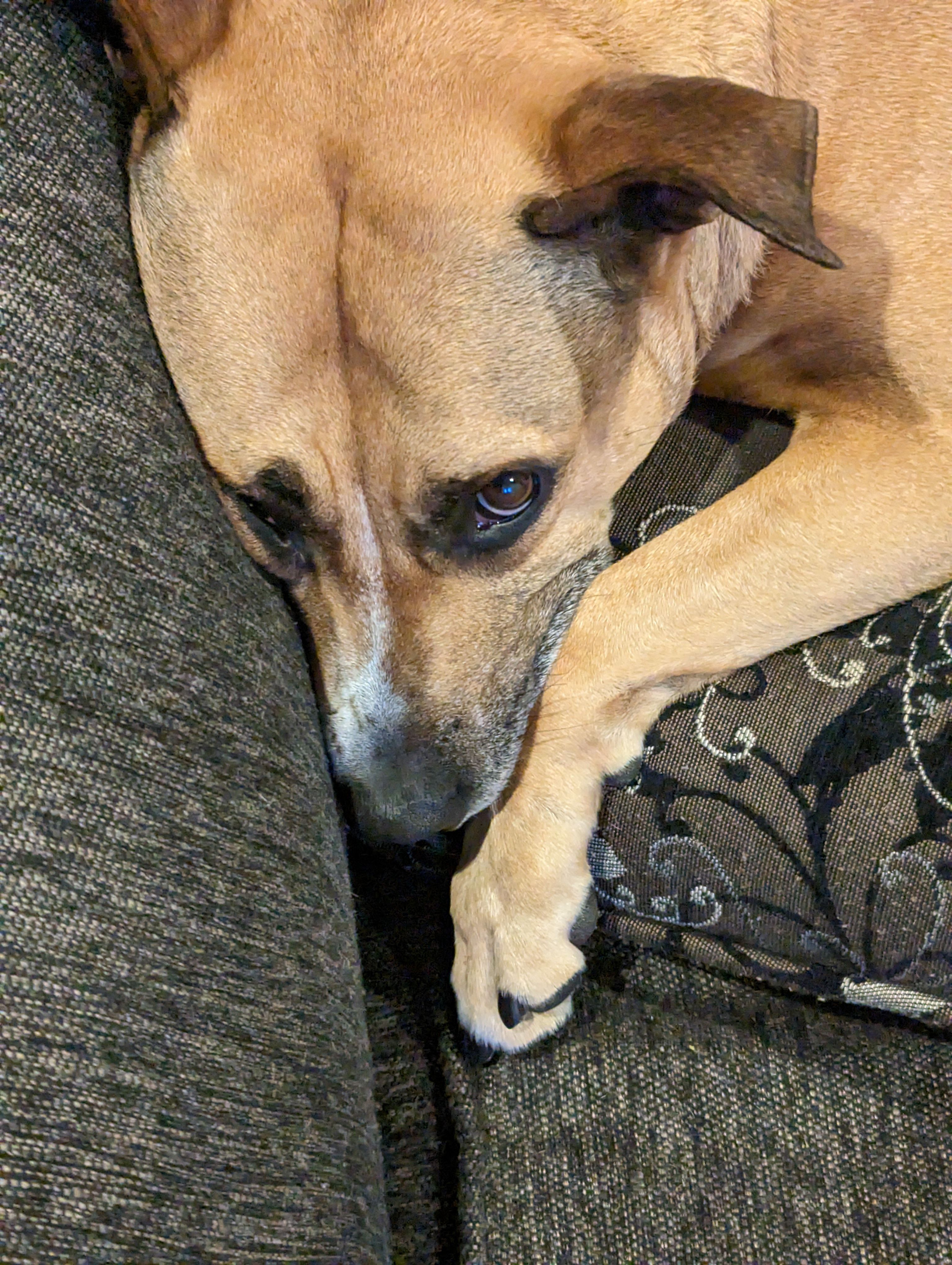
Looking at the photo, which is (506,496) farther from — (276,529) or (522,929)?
(522,929)

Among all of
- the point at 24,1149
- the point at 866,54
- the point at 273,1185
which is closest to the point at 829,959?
the point at 273,1185

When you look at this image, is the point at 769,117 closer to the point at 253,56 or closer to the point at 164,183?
the point at 253,56

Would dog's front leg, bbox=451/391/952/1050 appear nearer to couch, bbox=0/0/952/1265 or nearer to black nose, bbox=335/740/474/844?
couch, bbox=0/0/952/1265

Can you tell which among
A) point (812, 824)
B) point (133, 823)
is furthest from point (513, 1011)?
point (133, 823)

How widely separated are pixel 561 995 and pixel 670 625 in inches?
24.2

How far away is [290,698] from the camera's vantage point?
4.25 ft

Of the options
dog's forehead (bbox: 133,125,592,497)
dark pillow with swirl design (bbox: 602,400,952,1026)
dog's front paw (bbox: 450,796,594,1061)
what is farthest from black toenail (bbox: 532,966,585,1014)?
dog's forehead (bbox: 133,125,592,497)

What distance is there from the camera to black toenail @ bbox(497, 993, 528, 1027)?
1491mm

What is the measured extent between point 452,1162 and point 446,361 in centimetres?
114

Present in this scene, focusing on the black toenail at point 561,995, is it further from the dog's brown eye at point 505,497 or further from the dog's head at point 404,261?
the dog's brown eye at point 505,497

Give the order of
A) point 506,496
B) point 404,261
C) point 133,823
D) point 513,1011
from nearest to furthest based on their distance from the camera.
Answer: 1. point 133,823
2. point 404,261
3. point 506,496
4. point 513,1011

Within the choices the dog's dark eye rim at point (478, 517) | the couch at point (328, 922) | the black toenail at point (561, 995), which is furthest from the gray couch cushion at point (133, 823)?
the black toenail at point (561, 995)

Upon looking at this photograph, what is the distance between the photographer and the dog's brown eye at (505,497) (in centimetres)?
A: 134

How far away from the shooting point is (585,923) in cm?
157
